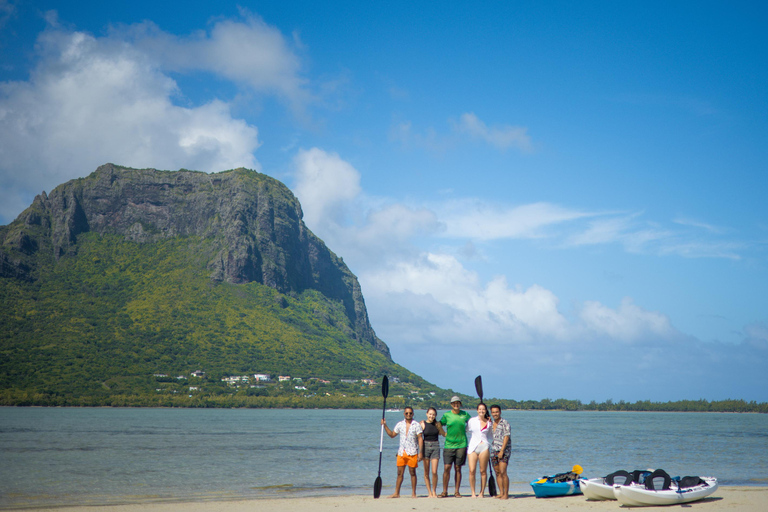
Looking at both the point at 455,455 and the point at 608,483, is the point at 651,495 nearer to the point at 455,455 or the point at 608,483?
the point at 608,483

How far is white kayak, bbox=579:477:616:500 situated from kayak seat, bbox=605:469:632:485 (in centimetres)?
18

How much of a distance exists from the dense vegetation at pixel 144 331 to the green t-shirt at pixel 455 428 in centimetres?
10586

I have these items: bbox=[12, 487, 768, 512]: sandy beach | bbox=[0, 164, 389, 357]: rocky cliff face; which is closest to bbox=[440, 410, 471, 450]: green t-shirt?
bbox=[12, 487, 768, 512]: sandy beach

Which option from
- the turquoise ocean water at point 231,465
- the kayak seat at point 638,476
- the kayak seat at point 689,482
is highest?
the kayak seat at point 638,476

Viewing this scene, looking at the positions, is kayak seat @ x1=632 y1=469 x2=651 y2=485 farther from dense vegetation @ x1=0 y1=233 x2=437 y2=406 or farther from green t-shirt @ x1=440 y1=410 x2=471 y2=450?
dense vegetation @ x1=0 y1=233 x2=437 y2=406

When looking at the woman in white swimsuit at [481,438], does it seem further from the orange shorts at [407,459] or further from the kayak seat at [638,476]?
the kayak seat at [638,476]

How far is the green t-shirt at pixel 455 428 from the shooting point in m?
16.0

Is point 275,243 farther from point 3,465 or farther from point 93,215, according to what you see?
point 3,465

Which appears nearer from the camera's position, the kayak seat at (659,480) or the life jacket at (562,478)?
the kayak seat at (659,480)

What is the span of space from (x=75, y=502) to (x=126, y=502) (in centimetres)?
163

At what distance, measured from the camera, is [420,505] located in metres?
15.6

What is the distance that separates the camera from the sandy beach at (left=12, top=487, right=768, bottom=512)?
15.5 meters

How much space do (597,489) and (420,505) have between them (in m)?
4.91

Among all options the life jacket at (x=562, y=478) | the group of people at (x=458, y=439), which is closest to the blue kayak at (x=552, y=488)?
the life jacket at (x=562, y=478)
